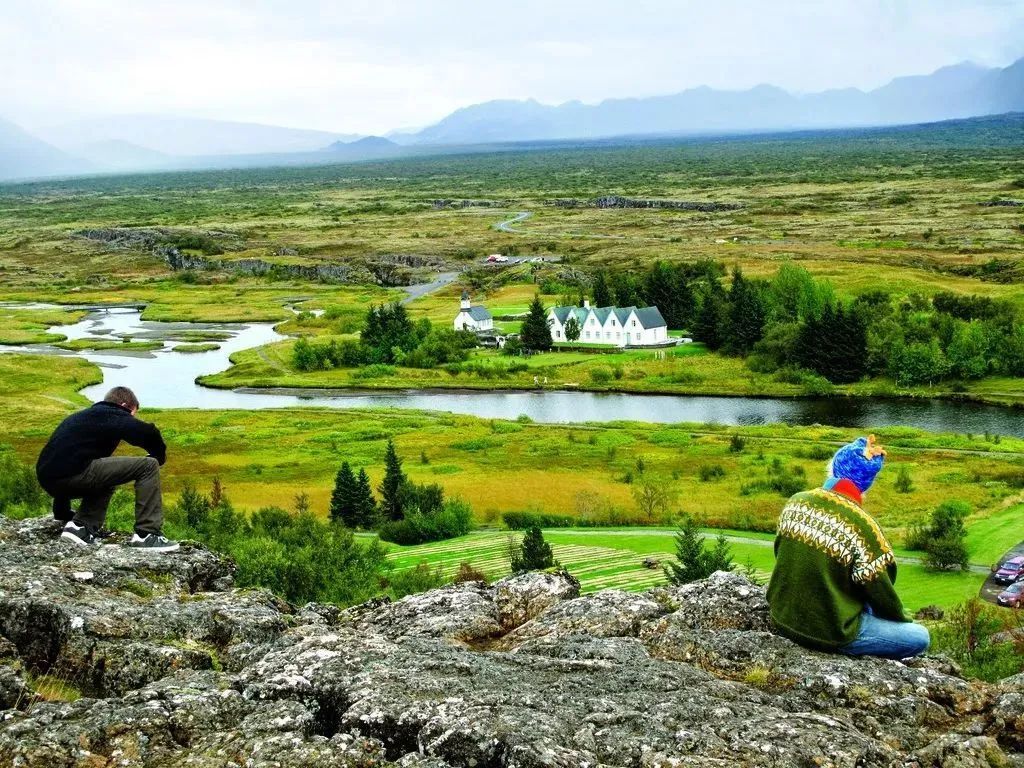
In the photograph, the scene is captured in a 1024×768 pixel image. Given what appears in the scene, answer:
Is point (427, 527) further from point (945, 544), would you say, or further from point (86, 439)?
point (86, 439)

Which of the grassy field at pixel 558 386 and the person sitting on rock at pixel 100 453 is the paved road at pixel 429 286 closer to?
the grassy field at pixel 558 386

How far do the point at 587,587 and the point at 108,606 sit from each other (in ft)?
81.4

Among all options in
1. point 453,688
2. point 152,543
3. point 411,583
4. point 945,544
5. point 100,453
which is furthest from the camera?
point 945,544

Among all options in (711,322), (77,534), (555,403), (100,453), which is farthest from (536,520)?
(711,322)

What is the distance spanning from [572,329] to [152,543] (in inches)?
3852

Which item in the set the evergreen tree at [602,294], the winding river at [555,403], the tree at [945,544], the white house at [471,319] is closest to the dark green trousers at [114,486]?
the tree at [945,544]

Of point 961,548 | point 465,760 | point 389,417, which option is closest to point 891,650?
point 465,760

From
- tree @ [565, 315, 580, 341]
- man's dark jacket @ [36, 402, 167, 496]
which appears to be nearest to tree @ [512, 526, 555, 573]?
man's dark jacket @ [36, 402, 167, 496]

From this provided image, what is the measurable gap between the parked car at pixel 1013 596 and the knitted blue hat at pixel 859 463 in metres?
24.8

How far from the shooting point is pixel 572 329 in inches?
4368

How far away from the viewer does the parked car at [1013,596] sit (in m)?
31.8

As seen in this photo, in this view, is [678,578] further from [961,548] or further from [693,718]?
[693,718]

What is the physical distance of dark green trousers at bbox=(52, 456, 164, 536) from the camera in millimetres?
13633

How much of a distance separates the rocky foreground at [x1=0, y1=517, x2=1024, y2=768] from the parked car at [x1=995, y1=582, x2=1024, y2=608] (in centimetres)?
2330
